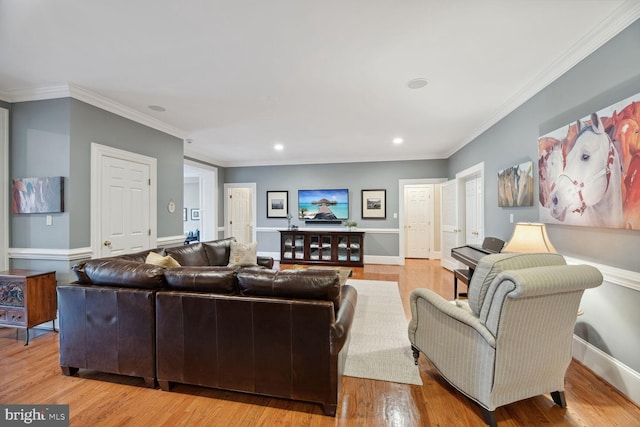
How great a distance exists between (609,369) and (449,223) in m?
3.87

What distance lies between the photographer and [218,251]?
4137 millimetres

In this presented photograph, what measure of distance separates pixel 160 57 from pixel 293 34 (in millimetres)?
1256

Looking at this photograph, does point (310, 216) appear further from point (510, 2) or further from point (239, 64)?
point (510, 2)

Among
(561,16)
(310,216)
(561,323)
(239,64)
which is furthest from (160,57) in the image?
(310,216)

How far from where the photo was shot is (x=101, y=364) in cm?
202

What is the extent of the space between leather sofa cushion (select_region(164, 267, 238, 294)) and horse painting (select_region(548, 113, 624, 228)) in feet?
8.91

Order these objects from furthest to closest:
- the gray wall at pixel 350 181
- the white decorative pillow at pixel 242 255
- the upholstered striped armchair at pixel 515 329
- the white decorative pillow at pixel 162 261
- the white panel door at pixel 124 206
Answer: the gray wall at pixel 350 181 → the white decorative pillow at pixel 242 255 → the white panel door at pixel 124 206 → the white decorative pillow at pixel 162 261 → the upholstered striped armchair at pixel 515 329

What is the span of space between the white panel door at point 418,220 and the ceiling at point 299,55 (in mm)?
3521

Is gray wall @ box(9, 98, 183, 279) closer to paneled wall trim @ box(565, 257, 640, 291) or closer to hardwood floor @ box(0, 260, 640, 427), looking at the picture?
hardwood floor @ box(0, 260, 640, 427)

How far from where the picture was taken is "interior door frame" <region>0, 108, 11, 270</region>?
3037mm

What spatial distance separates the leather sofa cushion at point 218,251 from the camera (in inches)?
159

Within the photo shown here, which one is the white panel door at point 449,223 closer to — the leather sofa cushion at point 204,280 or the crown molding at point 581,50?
the crown molding at point 581,50

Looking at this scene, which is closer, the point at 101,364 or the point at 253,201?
the point at 101,364

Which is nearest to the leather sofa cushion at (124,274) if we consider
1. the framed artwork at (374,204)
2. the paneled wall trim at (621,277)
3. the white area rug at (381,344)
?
the white area rug at (381,344)
